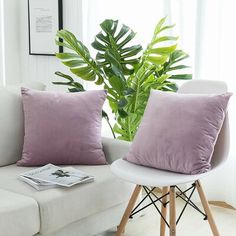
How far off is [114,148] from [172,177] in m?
0.65

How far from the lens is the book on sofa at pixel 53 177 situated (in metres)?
2.26

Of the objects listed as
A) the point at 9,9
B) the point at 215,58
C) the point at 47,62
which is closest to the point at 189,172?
the point at 215,58

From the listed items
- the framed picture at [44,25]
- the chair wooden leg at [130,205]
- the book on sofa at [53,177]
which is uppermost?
the framed picture at [44,25]

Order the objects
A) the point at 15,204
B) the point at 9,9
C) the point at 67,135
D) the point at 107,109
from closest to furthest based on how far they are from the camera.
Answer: the point at 15,204, the point at 67,135, the point at 107,109, the point at 9,9

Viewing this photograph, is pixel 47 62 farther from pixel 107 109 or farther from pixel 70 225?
pixel 70 225

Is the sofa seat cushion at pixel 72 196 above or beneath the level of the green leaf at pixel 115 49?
beneath

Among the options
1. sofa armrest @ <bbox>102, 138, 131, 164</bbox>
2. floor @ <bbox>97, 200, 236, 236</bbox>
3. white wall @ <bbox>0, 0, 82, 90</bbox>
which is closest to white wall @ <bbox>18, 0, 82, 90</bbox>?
white wall @ <bbox>0, 0, 82, 90</bbox>

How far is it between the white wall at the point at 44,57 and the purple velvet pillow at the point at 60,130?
1.38m

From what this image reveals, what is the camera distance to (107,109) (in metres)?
3.80

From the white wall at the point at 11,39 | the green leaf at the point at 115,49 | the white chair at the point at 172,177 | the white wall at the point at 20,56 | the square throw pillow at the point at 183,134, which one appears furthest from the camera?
the white wall at the point at 11,39

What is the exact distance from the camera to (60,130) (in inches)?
103

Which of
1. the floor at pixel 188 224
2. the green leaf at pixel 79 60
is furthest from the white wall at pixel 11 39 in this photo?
the floor at pixel 188 224

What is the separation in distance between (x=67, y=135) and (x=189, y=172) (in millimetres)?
782

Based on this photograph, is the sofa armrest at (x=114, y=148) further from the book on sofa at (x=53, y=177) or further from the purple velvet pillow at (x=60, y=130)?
the book on sofa at (x=53, y=177)
